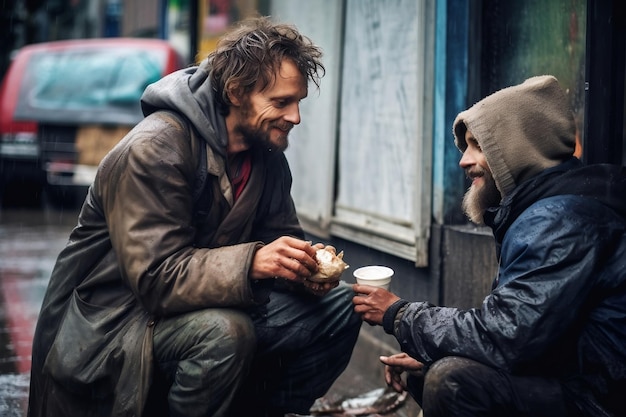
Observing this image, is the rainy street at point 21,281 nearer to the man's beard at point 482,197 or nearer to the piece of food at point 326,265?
the piece of food at point 326,265

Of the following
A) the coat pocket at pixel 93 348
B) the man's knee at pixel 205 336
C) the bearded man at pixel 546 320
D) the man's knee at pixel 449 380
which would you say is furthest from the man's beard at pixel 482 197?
the coat pocket at pixel 93 348

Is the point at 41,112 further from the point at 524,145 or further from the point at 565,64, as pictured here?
the point at 524,145

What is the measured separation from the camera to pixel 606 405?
110 inches

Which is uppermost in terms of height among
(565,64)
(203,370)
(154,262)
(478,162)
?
(565,64)

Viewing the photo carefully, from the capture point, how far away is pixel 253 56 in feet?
11.8

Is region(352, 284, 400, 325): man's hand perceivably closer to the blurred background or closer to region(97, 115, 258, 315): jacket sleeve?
region(97, 115, 258, 315): jacket sleeve

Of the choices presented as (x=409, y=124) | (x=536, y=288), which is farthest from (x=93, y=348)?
(x=409, y=124)

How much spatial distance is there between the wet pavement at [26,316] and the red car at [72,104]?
0.85m

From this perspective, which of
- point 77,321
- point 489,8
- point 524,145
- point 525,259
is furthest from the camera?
point 489,8

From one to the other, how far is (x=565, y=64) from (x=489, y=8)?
648mm

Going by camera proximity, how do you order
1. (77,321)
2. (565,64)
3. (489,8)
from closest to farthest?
(77,321) → (565,64) → (489,8)

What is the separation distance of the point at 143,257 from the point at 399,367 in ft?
3.64

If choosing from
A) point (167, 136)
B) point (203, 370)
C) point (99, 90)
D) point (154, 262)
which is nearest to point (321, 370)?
point (203, 370)

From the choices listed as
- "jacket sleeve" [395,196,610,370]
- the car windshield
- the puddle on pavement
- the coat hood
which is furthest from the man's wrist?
the car windshield
